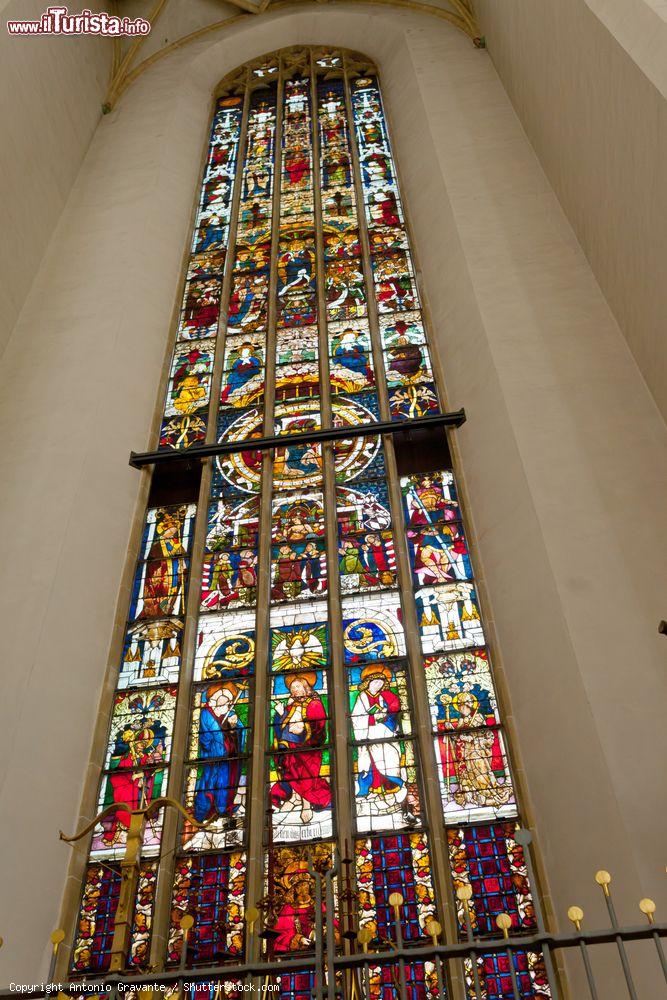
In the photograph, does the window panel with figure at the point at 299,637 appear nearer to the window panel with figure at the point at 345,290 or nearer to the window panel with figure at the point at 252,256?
the window panel with figure at the point at 345,290

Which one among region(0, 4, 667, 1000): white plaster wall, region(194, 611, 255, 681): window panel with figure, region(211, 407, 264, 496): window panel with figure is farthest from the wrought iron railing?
region(211, 407, 264, 496): window panel with figure

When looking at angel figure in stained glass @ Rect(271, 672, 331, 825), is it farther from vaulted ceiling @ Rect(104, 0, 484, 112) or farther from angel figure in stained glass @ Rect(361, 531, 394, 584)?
vaulted ceiling @ Rect(104, 0, 484, 112)

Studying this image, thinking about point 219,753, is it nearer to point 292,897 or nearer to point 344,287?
point 292,897

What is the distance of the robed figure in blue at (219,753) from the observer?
5.57 metres

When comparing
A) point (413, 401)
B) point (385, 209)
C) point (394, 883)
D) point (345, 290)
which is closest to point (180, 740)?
point (394, 883)

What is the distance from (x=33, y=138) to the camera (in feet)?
31.6

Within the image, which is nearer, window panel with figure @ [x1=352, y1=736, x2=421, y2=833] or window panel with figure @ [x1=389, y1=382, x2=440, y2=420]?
window panel with figure @ [x1=352, y1=736, x2=421, y2=833]

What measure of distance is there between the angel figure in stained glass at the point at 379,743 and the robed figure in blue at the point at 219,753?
0.72 m

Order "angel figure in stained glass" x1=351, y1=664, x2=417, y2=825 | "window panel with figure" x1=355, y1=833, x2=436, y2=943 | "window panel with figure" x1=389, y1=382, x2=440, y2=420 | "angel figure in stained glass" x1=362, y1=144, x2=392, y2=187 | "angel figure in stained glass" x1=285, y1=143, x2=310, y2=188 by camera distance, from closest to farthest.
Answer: "window panel with figure" x1=355, y1=833, x2=436, y2=943, "angel figure in stained glass" x1=351, y1=664, x2=417, y2=825, "window panel with figure" x1=389, y1=382, x2=440, y2=420, "angel figure in stained glass" x1=362, y1=144, x2=392, y2=187, "angel figure in stained glass" x1=285, y1=143, x2=310, y2=188

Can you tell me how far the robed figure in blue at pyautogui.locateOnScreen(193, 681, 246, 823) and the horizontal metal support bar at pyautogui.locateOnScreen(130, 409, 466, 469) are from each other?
211cm

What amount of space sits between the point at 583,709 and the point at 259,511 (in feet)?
9.76

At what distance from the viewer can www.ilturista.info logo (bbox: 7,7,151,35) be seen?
382 inches

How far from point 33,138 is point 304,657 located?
6388mm

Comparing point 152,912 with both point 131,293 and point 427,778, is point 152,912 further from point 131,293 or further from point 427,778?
point 131,293
